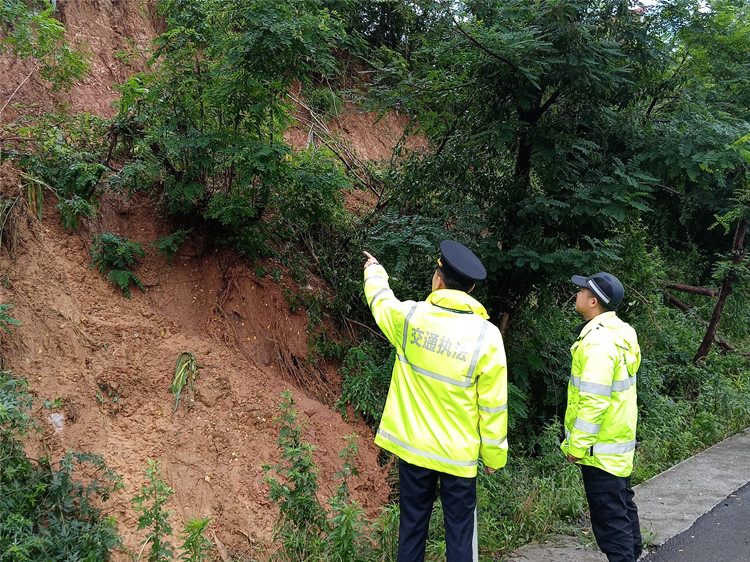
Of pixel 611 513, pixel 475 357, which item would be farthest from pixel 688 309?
pixel 475 357

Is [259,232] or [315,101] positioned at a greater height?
[315,101]

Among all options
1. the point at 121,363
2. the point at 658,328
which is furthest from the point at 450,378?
the point at 658,328

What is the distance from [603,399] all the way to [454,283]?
1273 mm

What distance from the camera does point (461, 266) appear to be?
10.2 feet

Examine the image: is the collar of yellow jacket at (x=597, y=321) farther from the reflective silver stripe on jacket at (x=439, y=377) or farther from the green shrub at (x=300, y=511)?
the green shrub at (x=300, y=511)

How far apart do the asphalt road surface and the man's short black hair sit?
9.00 feet

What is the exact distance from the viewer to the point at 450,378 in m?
3.01

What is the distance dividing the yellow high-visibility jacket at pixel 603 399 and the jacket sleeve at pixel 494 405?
811 mm

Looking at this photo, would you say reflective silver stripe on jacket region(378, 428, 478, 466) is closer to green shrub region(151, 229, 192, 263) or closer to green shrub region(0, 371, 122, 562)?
green shrub region(0, 371, 122, 562)

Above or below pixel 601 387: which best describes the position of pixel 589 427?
below

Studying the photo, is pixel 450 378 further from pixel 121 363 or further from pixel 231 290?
pixel 231 290

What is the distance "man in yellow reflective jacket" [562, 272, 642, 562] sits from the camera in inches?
140

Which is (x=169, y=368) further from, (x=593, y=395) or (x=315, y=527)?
(x=593, y=395)

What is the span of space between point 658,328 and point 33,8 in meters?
10.0
